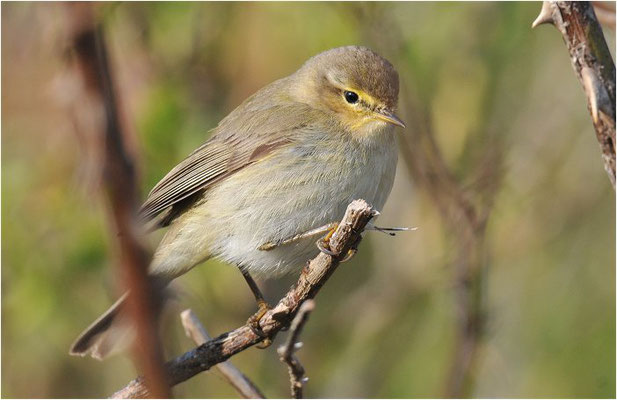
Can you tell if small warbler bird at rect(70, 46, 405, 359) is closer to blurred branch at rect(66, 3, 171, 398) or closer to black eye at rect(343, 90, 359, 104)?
black eye at rect(343, 90, 359, 104)

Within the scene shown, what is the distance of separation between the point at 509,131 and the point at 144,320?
4.03 metres

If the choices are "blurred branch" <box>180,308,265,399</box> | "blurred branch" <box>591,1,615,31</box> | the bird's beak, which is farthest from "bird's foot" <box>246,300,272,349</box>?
"blurred branch" <box>591,1,615,31</box>

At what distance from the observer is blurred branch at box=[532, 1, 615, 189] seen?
76.7 inches

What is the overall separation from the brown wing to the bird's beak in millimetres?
286

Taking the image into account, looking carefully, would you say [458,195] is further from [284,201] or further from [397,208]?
[284,201]

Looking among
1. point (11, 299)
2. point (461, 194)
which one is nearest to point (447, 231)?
point (461, 194)

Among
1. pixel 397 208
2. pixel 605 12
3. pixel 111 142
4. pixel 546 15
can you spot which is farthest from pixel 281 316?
pixel 397 208

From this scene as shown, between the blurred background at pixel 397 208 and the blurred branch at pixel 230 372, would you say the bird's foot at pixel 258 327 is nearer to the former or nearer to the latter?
the blurred branch at pixel 230 372

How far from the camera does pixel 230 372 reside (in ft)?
8.38

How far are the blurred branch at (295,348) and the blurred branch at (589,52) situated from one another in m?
0.84

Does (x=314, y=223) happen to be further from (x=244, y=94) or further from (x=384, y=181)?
(x=244, y=94)

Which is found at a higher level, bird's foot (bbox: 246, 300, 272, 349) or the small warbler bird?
the small warbler bird

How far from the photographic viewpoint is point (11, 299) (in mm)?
3678

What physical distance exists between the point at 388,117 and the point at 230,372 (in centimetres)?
123
